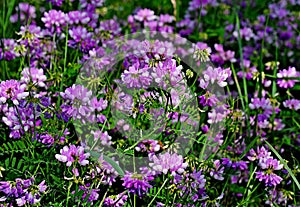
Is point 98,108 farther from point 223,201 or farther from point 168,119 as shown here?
point 223,201

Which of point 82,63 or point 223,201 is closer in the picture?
point 223,201

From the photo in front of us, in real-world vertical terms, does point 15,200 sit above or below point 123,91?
below

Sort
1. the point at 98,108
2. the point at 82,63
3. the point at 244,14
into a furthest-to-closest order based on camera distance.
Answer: the point at 244,14 < the point at 82,63 < the point at 98,108

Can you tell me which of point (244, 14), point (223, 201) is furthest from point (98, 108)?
point (244, 14)

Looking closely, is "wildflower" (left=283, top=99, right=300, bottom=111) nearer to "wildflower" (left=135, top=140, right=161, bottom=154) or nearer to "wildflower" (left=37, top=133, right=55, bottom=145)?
"wildflower" (left=135, top=140, right=161, bottom=154)

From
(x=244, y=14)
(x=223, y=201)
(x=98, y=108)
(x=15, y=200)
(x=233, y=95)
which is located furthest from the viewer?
(x=244, y=14)

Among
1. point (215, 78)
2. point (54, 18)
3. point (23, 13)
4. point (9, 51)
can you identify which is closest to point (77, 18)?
point (54, 18)

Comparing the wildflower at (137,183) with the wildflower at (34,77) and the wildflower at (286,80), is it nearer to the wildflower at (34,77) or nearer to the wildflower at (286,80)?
the wildflower at (34,77)

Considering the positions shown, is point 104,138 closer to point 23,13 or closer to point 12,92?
point 12,92
